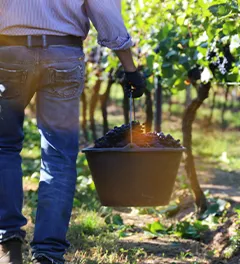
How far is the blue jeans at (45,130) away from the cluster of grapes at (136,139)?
402 millimetres

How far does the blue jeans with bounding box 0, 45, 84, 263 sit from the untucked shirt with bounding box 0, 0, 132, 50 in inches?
3.2

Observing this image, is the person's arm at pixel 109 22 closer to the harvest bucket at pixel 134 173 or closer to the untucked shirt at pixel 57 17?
the untucked shirt at pixel 57 17

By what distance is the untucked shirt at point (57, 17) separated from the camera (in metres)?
3.32

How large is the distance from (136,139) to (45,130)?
0.56m

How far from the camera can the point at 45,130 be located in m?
3.41

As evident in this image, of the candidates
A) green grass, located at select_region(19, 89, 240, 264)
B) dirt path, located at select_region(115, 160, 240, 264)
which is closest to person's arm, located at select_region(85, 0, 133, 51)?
green grass, located at select_region(19, 89, 240, 264)

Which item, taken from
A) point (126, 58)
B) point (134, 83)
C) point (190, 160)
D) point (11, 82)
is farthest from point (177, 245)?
point (11, 82)

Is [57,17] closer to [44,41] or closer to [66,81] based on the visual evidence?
[44,41]

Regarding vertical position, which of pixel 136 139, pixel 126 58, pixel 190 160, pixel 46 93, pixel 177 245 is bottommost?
pixel 177 245

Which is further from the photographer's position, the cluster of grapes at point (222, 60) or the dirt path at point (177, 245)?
the cluster of grapes at point (222, 60)

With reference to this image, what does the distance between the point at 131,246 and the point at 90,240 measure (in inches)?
10.4

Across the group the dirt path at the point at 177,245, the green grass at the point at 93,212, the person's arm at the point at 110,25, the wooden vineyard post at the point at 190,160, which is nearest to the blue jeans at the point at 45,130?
the person's arm at the point at 110,25

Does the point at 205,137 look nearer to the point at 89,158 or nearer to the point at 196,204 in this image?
the point at 196,204

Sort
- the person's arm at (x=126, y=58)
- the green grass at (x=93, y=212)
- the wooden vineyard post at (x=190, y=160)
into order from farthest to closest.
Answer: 1. the wooden vineyard post at (x=190, y=160)
2. the green grass at (x=93, y=212)
3. the person's arm at (x=126, y=58)
